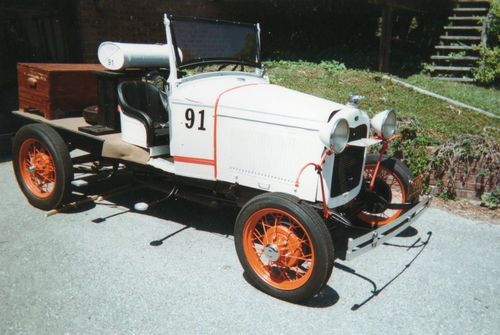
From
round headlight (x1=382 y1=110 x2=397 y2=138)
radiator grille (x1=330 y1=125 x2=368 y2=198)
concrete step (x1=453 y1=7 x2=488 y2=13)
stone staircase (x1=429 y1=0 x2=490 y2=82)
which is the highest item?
concrete step (x1=453 y1=7 x2=488 y2=13)

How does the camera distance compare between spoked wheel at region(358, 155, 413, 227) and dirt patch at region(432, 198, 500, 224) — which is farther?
dirt patch at region(432, 198, 500, 224)

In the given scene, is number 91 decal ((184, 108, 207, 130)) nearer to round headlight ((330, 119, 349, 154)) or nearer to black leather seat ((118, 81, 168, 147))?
black leather seat ((118, 81, 168, 147))

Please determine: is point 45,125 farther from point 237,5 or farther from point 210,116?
point 237,5

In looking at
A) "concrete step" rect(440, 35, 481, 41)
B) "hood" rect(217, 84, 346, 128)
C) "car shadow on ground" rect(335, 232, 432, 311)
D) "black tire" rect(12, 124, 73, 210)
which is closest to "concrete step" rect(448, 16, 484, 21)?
"concrete step" rect(440, 35, 481, 41)

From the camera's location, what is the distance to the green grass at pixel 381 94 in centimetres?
566

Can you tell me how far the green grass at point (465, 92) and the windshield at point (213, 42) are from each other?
15.0ft

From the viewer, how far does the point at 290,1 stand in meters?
11.6

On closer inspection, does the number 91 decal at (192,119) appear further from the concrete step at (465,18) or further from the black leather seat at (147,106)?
the concrete step at (465,18)

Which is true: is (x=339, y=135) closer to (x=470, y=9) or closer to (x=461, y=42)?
(x=461, y=42)

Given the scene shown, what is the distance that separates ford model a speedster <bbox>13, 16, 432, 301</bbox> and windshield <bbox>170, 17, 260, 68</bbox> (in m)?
0.01

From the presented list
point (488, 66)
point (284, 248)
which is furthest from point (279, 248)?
point (488, 66)

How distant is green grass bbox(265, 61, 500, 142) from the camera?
5660 mm

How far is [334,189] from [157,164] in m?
1.67

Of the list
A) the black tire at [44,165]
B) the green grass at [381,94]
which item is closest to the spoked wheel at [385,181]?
the green grass at [381,94]
